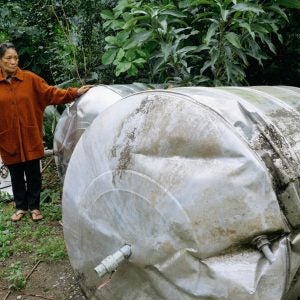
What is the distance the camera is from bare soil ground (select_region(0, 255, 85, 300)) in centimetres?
275

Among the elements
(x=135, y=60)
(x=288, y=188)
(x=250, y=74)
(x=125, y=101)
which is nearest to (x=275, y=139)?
(x=288, y=188)

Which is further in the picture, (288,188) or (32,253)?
(32,253)

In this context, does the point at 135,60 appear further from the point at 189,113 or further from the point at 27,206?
the point at 189,113

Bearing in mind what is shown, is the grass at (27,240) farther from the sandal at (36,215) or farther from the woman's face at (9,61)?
the woman's face at (9,61)

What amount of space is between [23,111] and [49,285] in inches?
52.2

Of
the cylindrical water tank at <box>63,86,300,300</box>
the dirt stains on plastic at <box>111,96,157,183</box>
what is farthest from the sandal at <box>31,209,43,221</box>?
the dirt stains on plastic at <box>111,96,157,183</box>

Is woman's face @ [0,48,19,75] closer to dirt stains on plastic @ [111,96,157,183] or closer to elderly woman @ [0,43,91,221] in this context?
elderly woman @ [0,43,91,221]

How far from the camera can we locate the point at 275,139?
1.69 meters

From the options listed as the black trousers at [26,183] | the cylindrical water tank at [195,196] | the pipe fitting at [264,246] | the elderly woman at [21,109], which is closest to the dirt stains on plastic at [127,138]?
the cylindrical water tank at [195,196]

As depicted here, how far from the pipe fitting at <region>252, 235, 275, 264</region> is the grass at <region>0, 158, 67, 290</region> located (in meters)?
1.82

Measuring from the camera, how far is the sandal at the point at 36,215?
12.3ft

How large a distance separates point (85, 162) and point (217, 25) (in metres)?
1.40

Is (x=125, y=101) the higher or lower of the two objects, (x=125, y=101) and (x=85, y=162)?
the higher

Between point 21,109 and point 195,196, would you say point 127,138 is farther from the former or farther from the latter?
point 21,109
